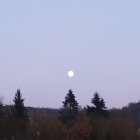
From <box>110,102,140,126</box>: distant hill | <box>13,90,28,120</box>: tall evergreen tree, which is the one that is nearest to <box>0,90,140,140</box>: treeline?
<box>13,90,28,120</box>: tall evergreen tree

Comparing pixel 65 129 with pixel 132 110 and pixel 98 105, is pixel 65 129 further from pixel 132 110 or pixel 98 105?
pixel 132 110

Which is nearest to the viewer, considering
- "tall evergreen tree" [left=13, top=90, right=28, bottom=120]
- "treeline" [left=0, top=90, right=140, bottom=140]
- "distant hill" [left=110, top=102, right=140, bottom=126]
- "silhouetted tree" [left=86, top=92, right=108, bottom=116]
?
"treeline" [left=0, top=90, right=140, bottom=140]

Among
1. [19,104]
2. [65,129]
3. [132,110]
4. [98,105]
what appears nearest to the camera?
[65,129]

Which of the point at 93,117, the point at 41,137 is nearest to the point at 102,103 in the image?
the point at 93,117

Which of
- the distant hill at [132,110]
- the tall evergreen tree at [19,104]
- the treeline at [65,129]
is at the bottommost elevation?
the treeline at [65,129]

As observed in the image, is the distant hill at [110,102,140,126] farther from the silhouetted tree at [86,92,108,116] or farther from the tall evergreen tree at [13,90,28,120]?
the tall evergreen tree at [13,90,28,120]

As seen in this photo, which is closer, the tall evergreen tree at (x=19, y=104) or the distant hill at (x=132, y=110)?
the tall evergreen tree at (x=19, y=104)

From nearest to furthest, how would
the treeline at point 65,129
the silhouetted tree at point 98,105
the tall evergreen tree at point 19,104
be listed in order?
1. the treeline at point 65,129
2. the tall evergreen tree at point 19,104
3. the silhouetted tree at point 98,105

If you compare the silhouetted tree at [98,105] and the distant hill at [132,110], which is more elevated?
the distant hill at [132,110]

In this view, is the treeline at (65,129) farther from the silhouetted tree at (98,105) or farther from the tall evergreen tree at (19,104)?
the silhouetted tree at (98,105)

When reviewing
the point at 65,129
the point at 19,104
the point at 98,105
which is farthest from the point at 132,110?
the point at 65,129

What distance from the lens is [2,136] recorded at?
41250mm

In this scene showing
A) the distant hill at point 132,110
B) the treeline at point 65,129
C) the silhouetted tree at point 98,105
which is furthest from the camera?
the distant hill at point 132,110

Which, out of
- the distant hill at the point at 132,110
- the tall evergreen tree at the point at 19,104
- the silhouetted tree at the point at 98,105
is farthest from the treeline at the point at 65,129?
the distant hill at the point at 132,110
